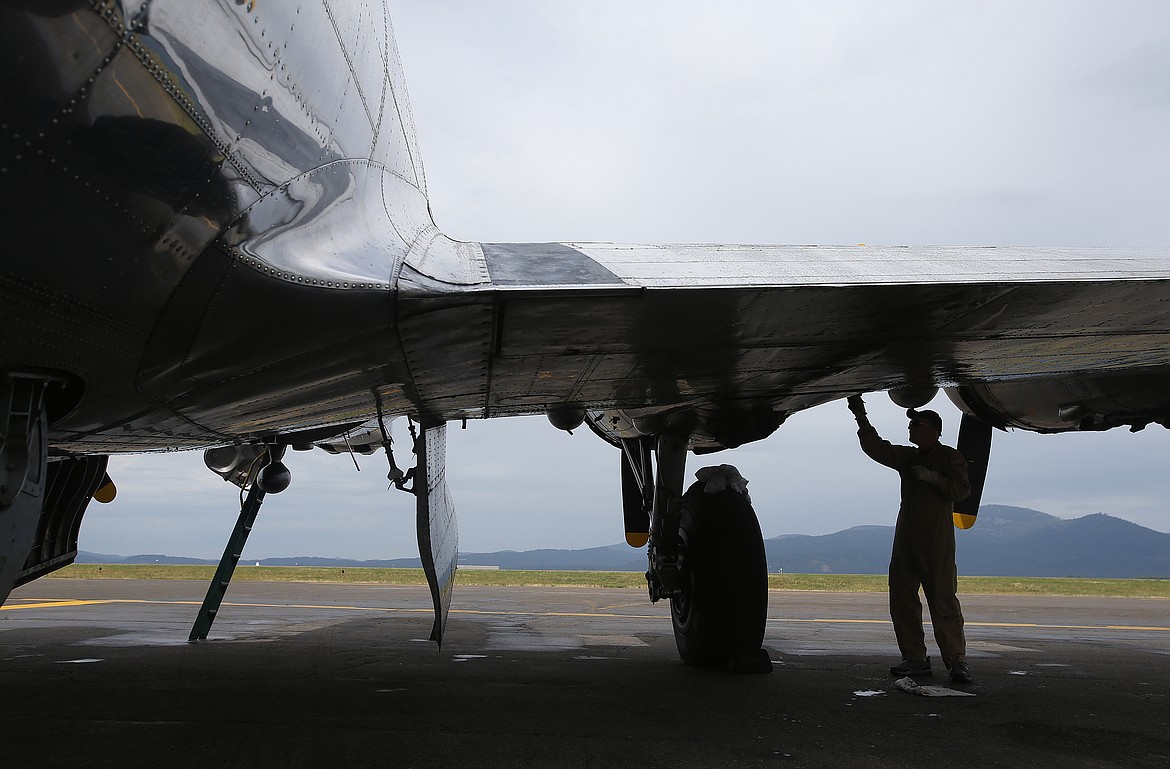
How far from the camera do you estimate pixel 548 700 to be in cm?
483

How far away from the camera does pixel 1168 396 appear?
5629mm

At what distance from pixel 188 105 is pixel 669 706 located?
3.80 meters

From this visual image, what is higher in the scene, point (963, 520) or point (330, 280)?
point (330, 280)

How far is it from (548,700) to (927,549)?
2.48m

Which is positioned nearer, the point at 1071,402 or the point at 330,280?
the point at 330,280

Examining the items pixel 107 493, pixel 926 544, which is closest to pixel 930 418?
pixel 926 544

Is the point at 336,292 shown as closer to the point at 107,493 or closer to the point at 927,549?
the point at 927,549

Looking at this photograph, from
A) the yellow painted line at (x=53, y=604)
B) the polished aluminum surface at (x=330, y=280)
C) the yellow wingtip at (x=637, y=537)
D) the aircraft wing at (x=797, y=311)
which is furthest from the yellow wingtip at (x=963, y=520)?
the yellow painted line at (x=53, y=604)

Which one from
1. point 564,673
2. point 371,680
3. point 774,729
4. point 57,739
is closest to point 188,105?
point 57,739

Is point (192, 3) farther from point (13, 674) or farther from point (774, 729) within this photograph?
point (13, 674)

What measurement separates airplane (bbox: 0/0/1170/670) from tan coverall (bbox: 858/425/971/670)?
0.44 m

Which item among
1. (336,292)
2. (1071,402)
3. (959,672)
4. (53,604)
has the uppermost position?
(1071,402)

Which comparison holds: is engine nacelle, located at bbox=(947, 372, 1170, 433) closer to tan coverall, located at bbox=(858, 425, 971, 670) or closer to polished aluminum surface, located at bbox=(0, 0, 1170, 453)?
polished aluminum surface, located at bbox=(0, 0, 1170, 453)

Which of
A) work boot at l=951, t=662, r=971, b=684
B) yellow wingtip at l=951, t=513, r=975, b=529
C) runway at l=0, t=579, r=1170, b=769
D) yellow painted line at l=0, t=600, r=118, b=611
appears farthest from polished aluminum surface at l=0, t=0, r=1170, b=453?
yellow painted line at l=0, t=600, r=118, b=611
